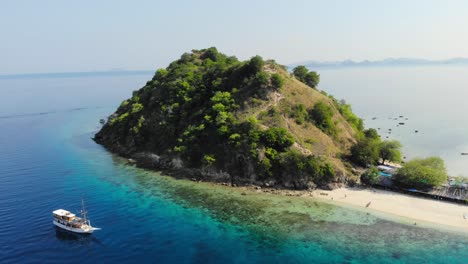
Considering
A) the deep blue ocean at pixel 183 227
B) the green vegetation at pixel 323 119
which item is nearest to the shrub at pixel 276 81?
the green vegetation at pixel 323 119

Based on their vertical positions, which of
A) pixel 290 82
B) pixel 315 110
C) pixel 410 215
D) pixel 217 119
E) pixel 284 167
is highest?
pixel 290 82

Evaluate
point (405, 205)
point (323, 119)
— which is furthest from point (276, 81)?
point (405, 205)

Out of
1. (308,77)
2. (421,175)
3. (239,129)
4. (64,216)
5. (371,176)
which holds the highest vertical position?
(308,77)

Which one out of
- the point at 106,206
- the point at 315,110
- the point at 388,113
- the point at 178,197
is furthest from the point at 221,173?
the point at 388,113

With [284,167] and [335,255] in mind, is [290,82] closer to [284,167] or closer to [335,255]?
[284,167]

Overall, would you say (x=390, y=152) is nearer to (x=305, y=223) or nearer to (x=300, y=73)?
(x=305, y=223)

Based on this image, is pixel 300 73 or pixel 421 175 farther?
pixel 300 73

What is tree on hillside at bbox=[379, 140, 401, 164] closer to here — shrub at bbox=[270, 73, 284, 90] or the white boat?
shrub at bbox=[270, 73, 284, 90]
